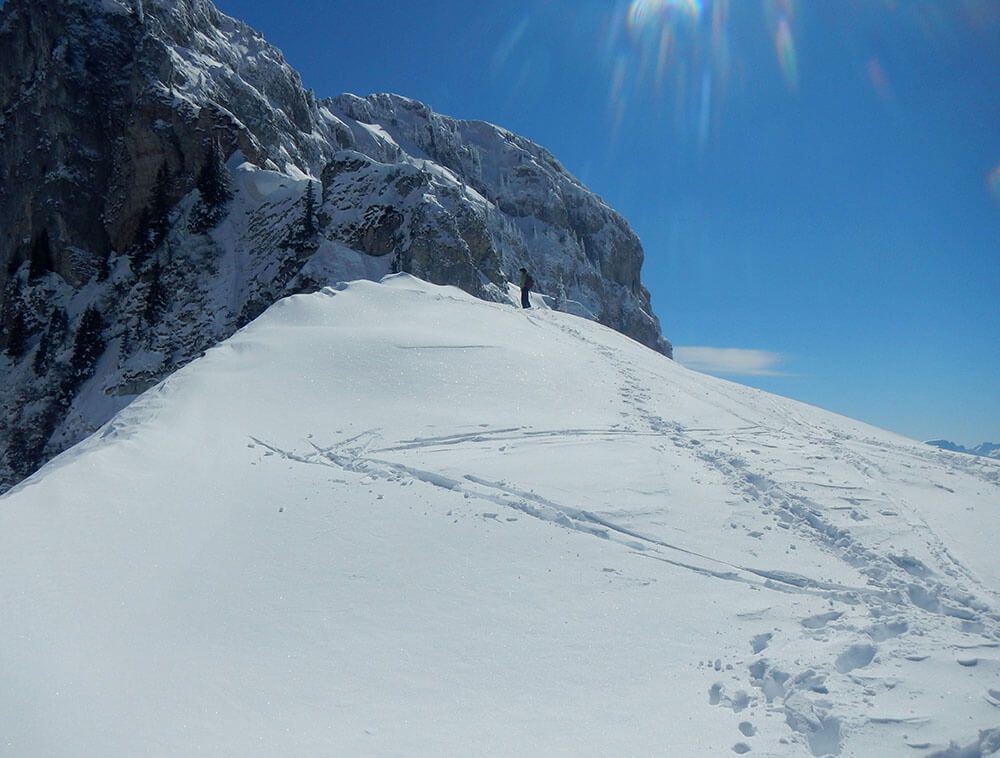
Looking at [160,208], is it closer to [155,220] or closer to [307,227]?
[155,220]

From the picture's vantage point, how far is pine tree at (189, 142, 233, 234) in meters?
45.0

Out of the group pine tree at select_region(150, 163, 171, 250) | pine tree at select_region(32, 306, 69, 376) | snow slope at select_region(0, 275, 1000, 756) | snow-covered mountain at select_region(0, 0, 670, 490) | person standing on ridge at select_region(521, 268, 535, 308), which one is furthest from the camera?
pine tree at select_region(150, 163, 171, 250)

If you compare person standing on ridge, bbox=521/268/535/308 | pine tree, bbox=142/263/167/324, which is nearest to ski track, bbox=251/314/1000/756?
person standing on ridge, bbox=521/268/535/308

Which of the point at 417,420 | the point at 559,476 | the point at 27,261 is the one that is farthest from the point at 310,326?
the point at 27,261

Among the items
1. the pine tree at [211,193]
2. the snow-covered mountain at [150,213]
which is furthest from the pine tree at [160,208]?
the pine tree at [211,193]

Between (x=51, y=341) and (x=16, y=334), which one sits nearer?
(x=51, y=341)

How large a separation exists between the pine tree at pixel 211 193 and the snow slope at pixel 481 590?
129 feet

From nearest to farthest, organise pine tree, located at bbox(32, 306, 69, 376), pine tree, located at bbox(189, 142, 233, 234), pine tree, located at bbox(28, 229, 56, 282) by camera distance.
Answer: pine tree, located at bbox(32, 306, 69, 376) → pine tree, located at bbox(189, 142, 233, 234) → pine tree, located at bbox(28, 229, 56, 282)

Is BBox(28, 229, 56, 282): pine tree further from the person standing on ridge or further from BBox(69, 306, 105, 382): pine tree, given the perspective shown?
the person standing on ridge

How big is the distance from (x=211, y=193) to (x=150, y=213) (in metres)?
4.97

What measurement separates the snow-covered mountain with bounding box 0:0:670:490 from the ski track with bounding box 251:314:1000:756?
88.6ft

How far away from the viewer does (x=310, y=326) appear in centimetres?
1600

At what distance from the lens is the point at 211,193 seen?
149 ft

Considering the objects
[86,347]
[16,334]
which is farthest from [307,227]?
[16,334]
